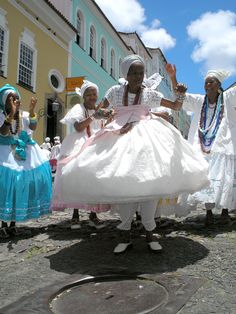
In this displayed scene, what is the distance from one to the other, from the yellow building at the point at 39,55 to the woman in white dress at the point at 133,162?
12.9m

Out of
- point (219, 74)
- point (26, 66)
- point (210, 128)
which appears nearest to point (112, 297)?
point (210, 128)

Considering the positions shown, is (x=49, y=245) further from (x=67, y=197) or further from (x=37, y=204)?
(x=67, y=197)

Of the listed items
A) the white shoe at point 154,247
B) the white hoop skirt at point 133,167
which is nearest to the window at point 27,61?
the white hoop skirt at point 133,167

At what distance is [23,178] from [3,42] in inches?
516

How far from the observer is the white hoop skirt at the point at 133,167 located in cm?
309

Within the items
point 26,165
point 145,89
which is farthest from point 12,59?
point 145,89

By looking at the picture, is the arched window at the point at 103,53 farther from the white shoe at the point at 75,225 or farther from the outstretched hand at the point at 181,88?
the outstretched hand at the point at 181,88

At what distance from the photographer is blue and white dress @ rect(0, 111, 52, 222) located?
4.62 metres

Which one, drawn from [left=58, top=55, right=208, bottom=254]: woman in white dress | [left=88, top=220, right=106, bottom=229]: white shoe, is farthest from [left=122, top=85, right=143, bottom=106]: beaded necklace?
[left=88, top=220, right=106, bottom=229]: white shoe

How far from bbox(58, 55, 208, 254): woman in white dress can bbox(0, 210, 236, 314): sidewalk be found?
29 centimetres

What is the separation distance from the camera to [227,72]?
4930 millimetres

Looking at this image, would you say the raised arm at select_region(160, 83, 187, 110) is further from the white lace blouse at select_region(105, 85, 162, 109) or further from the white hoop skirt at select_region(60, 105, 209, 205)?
the white hoop skirt at select_region(60, 105, 209, 205)

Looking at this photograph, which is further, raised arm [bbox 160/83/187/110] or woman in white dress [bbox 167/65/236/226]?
woman in white dress [bbox 167/65/236/226]

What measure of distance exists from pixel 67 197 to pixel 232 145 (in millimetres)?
2389
